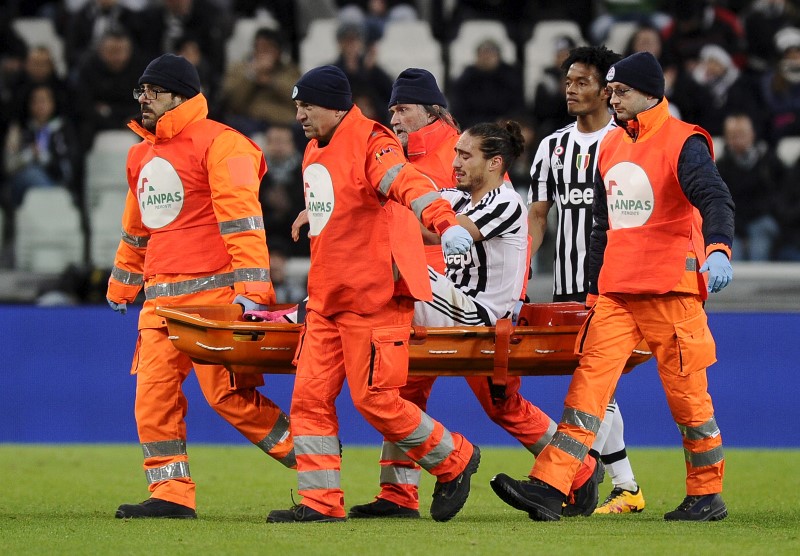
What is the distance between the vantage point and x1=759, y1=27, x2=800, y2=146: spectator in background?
1330 centimetres

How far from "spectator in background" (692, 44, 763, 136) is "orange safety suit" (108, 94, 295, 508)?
7.13m

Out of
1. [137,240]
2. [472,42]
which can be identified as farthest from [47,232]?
[137,240]

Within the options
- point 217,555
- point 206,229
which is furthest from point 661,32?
point 217,555

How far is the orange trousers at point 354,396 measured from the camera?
6340 millimetres

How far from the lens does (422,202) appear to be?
5.98m

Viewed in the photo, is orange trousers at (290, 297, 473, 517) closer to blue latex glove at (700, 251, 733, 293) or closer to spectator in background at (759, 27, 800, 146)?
blue latex glove at (700, 251, 733, 293)

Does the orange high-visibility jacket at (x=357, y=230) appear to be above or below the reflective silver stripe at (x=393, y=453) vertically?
above

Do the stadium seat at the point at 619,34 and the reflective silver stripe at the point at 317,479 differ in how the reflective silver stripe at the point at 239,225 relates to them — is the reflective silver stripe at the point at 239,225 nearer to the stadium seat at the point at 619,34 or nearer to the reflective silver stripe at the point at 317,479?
the reflective silver stripe at the point at 317,479

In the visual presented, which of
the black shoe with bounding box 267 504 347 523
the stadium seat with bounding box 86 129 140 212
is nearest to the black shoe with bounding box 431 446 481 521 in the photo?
the black shoe with bounding box 267 504 347 523

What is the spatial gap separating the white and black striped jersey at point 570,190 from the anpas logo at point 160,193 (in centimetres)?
200

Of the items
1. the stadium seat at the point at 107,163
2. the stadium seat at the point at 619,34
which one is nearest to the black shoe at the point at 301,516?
the stadium seat at the point at 107,163

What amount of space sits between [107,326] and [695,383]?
5645 mm

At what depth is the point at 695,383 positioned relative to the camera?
6504 millimetres

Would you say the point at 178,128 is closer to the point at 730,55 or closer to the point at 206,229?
the point at 206,229
